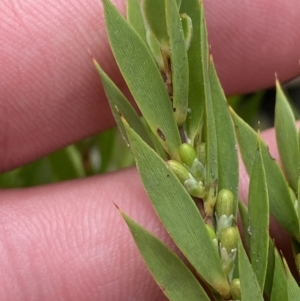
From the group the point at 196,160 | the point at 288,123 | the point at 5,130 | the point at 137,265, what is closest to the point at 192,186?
the point at 196,160

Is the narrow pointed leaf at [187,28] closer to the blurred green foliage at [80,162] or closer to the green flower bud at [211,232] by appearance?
the green flower bud at [211,232]

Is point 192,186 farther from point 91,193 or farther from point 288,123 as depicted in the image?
point 91,193

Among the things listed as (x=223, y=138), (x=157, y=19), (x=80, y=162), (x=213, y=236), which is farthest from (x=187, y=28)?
(x=80, y=162)

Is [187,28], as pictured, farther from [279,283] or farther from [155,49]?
[279,283]

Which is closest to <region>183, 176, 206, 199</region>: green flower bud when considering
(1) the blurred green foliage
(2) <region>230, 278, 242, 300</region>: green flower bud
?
(2) <region>230, 278, 242, 300</region>: green flower bud

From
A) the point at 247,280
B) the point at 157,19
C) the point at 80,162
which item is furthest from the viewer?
the point at 80,162

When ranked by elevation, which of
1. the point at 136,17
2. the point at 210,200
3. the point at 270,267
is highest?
the point at 136,17
